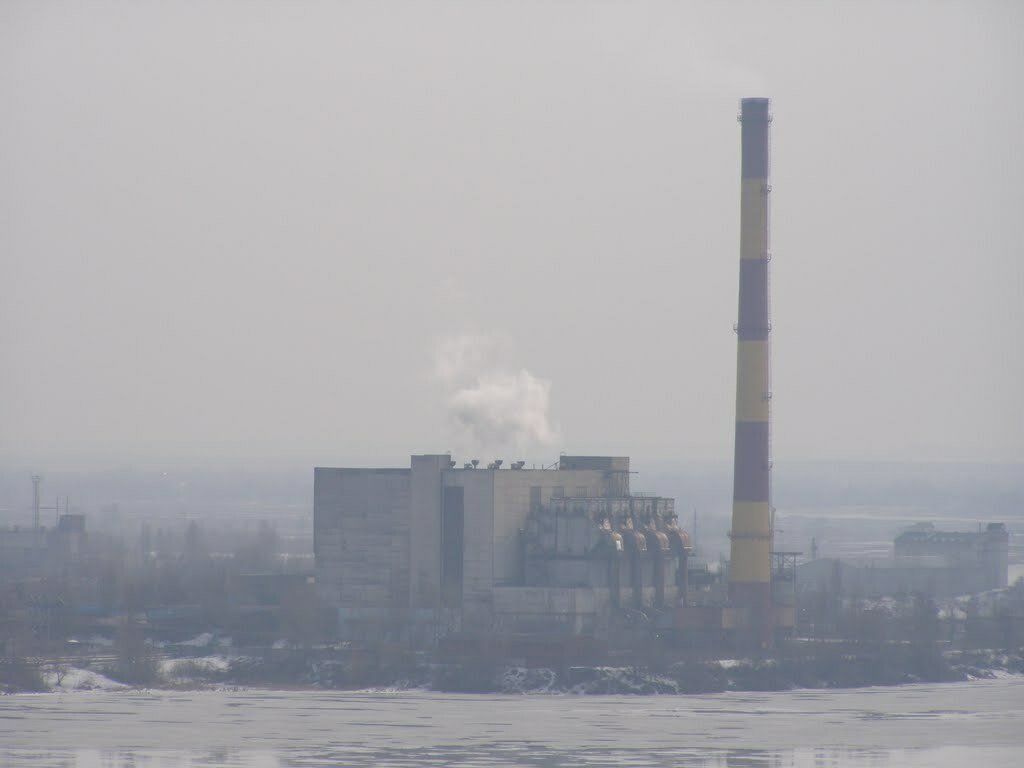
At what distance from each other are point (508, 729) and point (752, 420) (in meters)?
18.6

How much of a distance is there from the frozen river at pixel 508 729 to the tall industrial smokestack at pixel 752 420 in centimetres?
612

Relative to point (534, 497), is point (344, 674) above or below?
below

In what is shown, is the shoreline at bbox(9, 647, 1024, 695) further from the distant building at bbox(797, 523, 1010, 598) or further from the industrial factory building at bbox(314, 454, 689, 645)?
the distant building at bbox(797, 523, 1010, 598)

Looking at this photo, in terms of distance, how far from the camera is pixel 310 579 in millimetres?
76938

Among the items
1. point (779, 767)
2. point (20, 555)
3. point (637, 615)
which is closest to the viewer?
point (779, 767)

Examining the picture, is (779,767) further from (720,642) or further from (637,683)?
(720,642)

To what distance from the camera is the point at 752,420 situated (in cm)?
7062

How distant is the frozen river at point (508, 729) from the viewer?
160ft

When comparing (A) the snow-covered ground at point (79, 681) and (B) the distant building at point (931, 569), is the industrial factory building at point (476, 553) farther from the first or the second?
(B) the distant building at point (931, 569)

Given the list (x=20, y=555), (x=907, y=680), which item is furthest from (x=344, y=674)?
(x=20, y=555)

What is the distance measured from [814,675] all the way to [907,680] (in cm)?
296

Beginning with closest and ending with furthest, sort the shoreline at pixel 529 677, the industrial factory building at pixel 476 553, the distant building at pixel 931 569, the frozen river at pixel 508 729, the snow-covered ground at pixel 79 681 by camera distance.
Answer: the frozen river at pixel 508 729 < the snow-covered ground at pixel 79 681 < the shoreline at pixel 529 677 < the industrial factory building at pixel 476 553 < the distant building at pixel 931 569

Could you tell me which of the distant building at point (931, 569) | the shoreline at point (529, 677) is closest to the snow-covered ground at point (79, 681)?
the shoreline at point (529, 677)

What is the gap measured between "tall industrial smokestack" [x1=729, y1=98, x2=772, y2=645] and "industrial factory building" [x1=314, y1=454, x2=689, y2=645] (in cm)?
216
